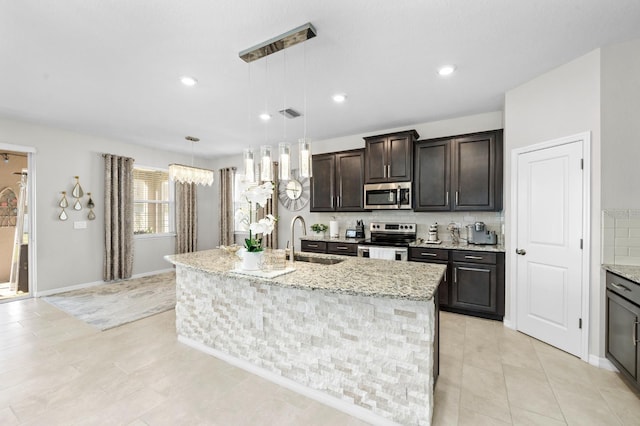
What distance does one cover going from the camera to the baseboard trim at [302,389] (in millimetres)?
1811

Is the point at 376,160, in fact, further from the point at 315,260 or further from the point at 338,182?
the point at 315,260

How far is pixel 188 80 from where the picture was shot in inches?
113

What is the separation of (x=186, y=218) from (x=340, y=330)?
18.1ft

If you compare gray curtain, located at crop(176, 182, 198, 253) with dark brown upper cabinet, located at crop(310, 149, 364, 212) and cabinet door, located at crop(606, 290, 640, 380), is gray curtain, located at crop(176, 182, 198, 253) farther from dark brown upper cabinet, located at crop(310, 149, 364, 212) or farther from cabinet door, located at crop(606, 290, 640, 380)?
cabinet door, located at crop(606, 290, 640, 380)

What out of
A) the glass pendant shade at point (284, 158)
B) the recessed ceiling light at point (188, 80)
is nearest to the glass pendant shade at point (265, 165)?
the glass pendant shade at point (284, 158)

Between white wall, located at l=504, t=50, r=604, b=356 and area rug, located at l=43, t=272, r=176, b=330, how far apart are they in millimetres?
4579

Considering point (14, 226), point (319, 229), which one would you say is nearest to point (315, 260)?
Answer: point (319, 229)

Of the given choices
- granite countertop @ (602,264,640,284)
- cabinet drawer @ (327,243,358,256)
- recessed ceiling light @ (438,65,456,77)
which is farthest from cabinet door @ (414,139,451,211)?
granite countertop @ (602,264,640,284)

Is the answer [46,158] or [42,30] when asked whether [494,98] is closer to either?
[42,30]

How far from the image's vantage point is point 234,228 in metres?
6.60

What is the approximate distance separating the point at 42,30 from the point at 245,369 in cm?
306

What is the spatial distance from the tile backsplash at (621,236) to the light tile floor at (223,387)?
3.15ft

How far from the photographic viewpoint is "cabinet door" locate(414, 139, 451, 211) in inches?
152

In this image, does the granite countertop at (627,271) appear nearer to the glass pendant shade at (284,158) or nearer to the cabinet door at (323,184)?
the glass pendant shade at (284,158)
